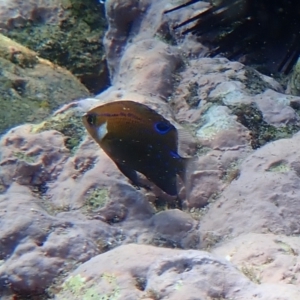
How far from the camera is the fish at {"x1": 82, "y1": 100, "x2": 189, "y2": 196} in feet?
6.47

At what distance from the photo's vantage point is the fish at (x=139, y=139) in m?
1.97

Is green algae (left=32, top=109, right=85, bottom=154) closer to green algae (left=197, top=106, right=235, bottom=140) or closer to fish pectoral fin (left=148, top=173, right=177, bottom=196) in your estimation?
fish pectoral fin (left=148, top=173, right=177, bottom=196)

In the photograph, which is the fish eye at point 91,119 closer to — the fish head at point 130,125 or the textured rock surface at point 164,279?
the fish head at point 130,125

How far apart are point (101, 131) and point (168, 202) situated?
561 millimetres

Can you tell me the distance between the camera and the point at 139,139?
1.99 metres

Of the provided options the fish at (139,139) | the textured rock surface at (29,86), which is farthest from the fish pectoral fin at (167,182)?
the textured rock surface at (29,86)

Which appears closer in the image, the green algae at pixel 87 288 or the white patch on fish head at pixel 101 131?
the green algae at pixel 87 288

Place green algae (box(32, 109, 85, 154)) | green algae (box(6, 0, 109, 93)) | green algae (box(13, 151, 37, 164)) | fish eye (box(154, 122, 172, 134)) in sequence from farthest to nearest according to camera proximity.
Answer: green algae (box(6, 0, 109, 93))
green algae (box(32, 109, 85, 154))
green algae (box(13, 151, 37, 164))
fish eye (box(154, 122, 172, 134))

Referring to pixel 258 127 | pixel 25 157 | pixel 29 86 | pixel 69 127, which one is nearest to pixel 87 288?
pixel 25 157

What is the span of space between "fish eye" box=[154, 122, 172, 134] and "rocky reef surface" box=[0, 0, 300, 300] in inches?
6.8

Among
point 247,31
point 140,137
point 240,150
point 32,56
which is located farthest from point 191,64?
point 32,56

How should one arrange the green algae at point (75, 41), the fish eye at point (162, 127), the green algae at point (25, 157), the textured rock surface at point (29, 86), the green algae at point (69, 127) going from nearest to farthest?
the fish eye at point (162, 127) → the green algae at point (25, 157) → the green algae at point (69, 127) → the textured rock surface at point (29, 86) → the green algae at point (75, 41)

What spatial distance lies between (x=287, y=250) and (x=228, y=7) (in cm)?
215

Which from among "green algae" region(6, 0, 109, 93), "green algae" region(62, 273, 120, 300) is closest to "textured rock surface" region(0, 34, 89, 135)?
"green algae" region(6, 0, 109, 93)
